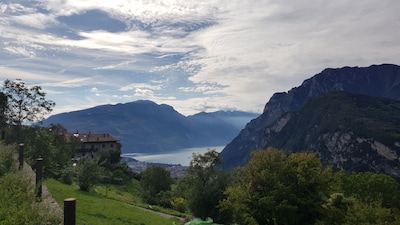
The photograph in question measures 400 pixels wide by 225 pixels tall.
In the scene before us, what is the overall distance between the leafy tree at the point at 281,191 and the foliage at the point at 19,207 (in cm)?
1959

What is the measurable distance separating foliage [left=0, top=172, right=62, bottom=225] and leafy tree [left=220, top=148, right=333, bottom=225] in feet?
64.3

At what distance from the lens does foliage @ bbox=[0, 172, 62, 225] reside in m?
10.9

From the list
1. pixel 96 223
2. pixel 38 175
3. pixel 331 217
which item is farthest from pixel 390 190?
pixel 38 175

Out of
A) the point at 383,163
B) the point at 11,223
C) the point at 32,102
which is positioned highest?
the point at 32,102

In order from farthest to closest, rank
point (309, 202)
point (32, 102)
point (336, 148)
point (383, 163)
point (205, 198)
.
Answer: point (336, 148) < point (383, 163) < point (32, 102) < point (205, 198) < point (309, 202)

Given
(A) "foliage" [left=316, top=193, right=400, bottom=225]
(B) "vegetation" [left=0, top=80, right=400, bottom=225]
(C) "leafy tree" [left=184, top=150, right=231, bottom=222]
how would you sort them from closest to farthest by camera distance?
(B) "vegetation" [left=0, top=80, right=400, bottom=225], (A) "foliage" [left=316, top=193, right=400, bottom=225], (C) "leafy tree" [left=184, top=150, right=231, bottom=222]

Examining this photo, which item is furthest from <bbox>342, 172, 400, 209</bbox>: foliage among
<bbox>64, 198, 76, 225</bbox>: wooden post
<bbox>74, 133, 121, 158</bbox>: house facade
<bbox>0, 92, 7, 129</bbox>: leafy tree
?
<bbox>74, 133, 121, 158</bbox>: house facade

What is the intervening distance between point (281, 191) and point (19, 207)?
21958 millimetres

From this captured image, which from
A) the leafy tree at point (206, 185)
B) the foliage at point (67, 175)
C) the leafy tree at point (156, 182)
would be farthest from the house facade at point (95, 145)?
the leafy tree at point (206, 185)

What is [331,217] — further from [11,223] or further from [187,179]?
[11,223]

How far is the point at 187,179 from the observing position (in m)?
44.2

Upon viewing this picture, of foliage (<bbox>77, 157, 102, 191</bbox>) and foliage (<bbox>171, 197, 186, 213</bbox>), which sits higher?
foliage (<bbox>77, 157, 102, 191</bbox>)

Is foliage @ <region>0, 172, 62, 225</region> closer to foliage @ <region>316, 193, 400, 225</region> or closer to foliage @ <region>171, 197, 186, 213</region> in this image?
foliage @ <region>316, 193, 400, 225</region>

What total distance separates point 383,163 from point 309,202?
152m
